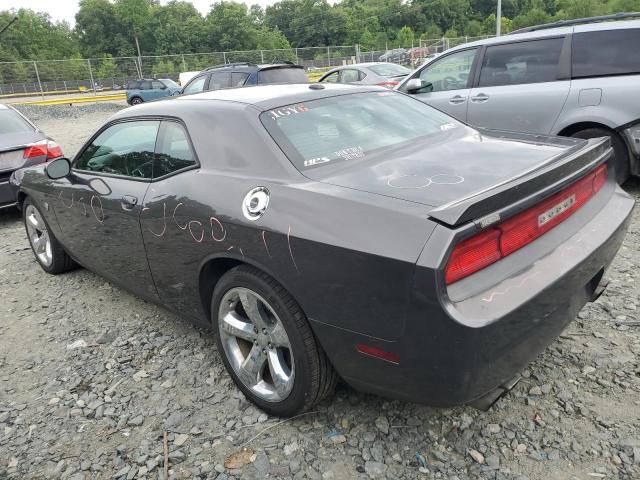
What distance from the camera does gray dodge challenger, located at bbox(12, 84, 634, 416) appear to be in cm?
189

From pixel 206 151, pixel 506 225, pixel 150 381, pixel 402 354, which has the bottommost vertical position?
pixel 150 381

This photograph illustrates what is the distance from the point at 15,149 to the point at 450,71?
553 centimetres

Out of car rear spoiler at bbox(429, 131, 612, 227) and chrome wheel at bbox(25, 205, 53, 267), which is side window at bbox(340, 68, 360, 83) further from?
car rear spoiler at bbox(429, 131, 612, 227)

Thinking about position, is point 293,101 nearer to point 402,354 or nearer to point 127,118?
point 127,118

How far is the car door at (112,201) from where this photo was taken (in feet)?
10.5

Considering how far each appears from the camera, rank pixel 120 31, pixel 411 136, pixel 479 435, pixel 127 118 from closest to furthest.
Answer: pixel 479 435
pixel 411 136
pixel 127 118
pixel 120 31

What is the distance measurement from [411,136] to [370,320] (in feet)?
4.59

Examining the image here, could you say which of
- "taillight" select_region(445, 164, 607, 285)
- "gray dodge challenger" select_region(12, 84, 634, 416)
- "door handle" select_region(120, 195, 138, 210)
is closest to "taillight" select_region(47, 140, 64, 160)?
"gray dodge challenger" select_region(12, 84, 634, 416)

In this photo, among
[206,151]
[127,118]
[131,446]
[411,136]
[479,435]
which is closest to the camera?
[479,435]

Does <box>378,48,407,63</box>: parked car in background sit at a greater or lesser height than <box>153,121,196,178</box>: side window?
lesser

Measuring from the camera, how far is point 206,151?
2.79 meters

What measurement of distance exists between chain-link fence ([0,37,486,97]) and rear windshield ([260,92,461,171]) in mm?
31550

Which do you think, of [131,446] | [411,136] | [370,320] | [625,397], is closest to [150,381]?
[131,446]

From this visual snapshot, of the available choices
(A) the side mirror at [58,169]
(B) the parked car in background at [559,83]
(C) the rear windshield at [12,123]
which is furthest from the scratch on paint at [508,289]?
(C) the rear windshield at [12,123]
